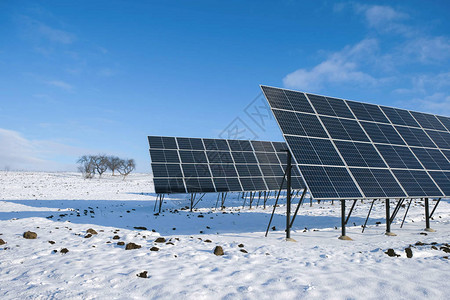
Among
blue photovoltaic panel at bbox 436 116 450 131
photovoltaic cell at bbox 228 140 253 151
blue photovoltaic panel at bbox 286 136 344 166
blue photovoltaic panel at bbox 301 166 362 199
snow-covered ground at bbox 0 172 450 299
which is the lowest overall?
snow-covered ground at bbox 0 172 450 299

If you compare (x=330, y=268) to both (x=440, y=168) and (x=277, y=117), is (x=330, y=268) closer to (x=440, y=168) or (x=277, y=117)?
(x=277, y=117)

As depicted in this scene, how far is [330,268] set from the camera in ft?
25.3

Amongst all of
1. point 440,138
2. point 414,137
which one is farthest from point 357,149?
point 440,138

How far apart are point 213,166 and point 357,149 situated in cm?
1407

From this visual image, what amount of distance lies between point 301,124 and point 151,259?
358 inches

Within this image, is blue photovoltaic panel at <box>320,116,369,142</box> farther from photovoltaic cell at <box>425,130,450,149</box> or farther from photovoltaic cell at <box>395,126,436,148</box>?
photovoltaic cell at <box>425,130,450,149</box>

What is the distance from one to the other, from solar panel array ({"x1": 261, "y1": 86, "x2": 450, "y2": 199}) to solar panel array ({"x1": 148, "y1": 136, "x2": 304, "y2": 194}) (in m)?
10.8

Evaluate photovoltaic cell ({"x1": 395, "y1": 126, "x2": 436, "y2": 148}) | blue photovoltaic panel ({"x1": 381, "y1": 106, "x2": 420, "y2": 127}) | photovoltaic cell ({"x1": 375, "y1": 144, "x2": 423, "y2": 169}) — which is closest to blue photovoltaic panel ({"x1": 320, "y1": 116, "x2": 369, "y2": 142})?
photovoltaic cell ({"x1": 375, "y1": 144, "x2": 423, "y2": 169})

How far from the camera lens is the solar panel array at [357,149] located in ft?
40.3

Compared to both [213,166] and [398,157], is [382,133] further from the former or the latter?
[213,166]

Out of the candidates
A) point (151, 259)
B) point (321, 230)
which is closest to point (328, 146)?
point (321, 230)

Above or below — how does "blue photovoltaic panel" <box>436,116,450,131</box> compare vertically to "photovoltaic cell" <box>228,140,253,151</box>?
above

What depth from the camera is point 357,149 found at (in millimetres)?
14266

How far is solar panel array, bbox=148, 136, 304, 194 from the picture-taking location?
23516mm
